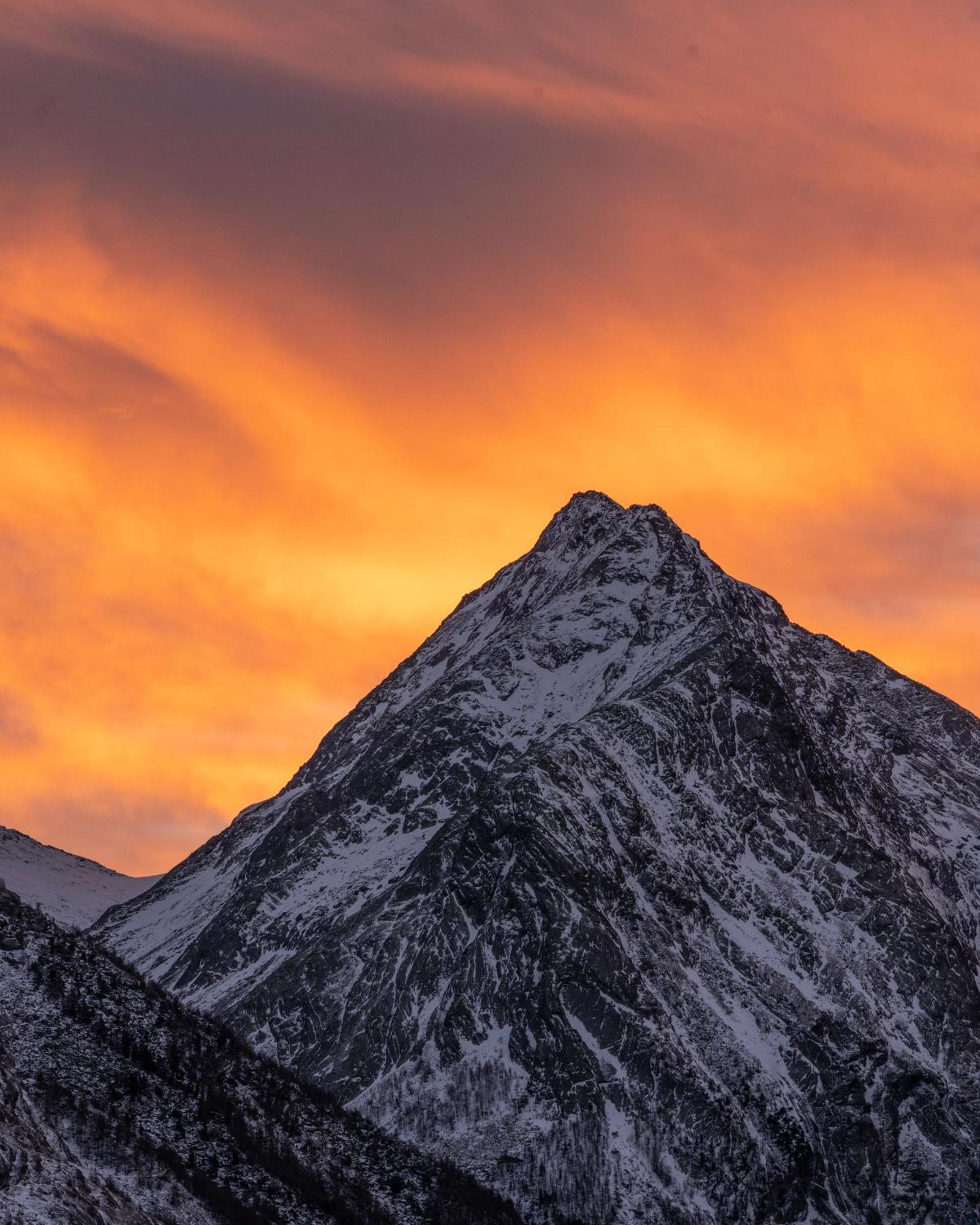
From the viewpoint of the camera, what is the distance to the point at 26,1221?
89.8 metres

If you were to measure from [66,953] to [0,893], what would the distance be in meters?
10.6

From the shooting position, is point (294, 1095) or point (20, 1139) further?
point (294, 1095)

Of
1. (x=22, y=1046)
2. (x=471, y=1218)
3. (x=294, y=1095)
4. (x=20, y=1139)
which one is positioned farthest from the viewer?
(x=471, y=1218)

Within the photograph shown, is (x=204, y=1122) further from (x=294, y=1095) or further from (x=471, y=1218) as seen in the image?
→ (x=471, y=1218)

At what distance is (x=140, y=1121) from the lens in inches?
4660

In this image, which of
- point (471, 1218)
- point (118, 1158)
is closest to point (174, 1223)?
point (118, 1158)

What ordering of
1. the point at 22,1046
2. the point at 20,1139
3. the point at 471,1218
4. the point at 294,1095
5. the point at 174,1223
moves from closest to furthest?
1. the point at 20,1139
2. the point at 174,1223
3. the point at 22,1046
4. the point at 294,1095
5. the point at 471,1218

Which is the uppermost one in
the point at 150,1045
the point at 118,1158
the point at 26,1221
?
the point at 150,1045

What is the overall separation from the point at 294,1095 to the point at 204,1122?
2899 centimetres

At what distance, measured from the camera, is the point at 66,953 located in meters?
133

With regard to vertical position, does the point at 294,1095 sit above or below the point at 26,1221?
above

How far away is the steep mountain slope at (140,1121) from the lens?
99750 mm

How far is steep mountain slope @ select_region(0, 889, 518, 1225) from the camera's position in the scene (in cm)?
9975

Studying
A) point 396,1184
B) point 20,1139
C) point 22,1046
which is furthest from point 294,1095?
point 20,1139
